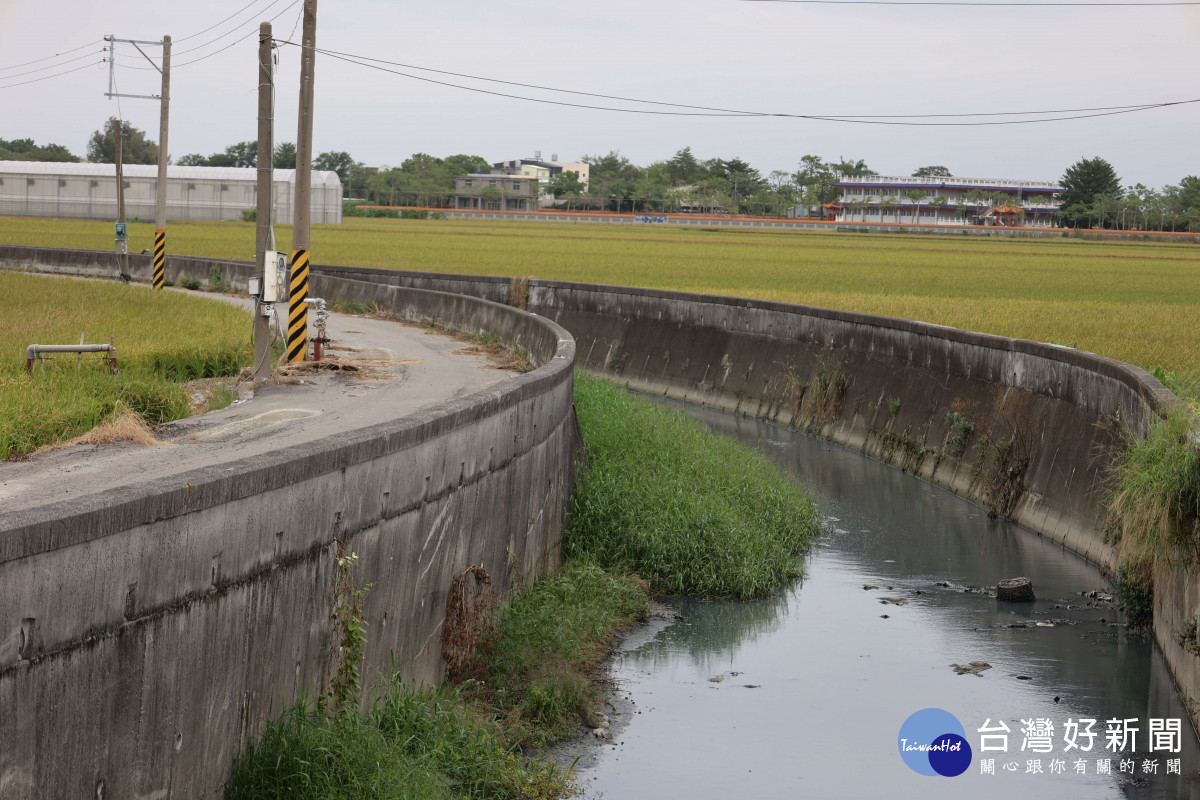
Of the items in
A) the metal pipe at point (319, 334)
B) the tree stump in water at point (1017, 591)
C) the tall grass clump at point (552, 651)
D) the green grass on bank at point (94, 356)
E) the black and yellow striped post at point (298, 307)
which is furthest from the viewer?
the metal pipe at point (319, 334)

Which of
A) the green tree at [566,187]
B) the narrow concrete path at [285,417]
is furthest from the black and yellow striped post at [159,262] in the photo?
the green tree at [566,187]

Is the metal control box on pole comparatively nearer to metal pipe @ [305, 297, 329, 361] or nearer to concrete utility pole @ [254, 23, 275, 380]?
concrete utility pole @ [254, 23, 275, 380]

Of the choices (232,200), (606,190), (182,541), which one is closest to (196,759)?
(182,541)

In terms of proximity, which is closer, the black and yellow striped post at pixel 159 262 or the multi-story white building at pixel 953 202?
the black and yellow striped post at pixel 159 262

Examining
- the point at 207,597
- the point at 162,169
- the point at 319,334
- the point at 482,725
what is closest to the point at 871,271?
the point at 162,169

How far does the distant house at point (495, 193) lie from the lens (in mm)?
157250

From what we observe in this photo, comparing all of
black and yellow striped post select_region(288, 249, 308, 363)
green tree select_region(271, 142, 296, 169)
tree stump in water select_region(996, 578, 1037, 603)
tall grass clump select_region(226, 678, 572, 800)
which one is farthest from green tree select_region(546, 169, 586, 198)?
tall grass clump select_region(226, 678, 572, 800)

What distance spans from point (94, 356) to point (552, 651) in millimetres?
10323

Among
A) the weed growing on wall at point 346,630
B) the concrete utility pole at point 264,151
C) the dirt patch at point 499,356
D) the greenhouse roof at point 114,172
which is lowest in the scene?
the weed growing on wall at point 346,630

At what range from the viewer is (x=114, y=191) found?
85.9 m

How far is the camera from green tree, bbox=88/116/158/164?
147250 millimetres

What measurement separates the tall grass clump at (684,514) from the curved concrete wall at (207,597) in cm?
394

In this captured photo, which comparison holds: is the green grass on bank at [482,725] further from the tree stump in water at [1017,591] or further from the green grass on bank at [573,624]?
the tree stump in water at [1017,591]

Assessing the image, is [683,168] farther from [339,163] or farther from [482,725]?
[482,725]
